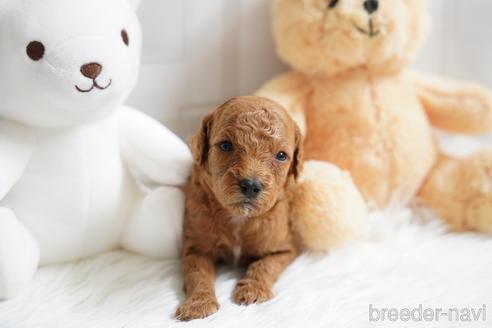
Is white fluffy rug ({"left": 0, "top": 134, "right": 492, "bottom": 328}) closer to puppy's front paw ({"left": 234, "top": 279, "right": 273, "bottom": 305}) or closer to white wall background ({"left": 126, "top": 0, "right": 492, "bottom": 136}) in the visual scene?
puppy's front paw ({"left": 234, "top": 279, "right": 273, "bottom": 305})

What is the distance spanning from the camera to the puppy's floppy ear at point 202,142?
0.98m

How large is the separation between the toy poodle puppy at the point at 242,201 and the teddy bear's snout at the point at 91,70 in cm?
21

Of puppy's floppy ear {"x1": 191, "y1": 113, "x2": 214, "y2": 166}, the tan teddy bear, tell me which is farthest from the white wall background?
puppy's floppy ear {"x1": 191, "y1": 113, "x2": 214, "y2": 166}

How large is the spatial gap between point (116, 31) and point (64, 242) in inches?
16.1

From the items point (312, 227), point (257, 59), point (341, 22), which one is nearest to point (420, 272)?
point (312, 227)

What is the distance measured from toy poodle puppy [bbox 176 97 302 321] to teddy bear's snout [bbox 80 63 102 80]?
8.2 inches

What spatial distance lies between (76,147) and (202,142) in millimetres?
236

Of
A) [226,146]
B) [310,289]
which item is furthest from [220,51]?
[310,289]

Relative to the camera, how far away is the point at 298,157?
100 cm

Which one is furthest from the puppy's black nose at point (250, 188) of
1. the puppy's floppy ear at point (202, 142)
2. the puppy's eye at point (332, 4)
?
the puppy's eye at point (332, 4)

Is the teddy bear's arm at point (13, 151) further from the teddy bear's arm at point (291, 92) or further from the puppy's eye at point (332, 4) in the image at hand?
the puppy's eye at point (332, 4)

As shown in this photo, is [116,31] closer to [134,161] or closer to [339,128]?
[134,161]

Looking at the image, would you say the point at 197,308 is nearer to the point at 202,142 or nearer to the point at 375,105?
the point at 202,142

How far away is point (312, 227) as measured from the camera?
1066 mm
